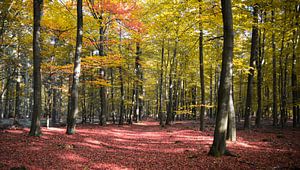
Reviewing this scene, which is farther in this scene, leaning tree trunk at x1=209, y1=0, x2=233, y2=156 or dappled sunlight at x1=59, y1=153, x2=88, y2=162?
leaning tree trunk at x1=209, y1=0, x2=233, y2=156

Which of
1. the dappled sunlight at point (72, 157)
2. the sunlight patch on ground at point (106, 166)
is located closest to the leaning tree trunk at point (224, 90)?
the sunlight patch on ground at point (106, 166)

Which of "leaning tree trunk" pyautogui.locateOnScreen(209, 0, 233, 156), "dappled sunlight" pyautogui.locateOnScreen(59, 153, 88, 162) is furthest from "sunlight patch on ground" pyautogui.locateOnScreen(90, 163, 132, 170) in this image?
"leaning tree trunk" pyautogui.locateOnScreen(209, 0, 233, 156)

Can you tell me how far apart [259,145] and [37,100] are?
12.3m

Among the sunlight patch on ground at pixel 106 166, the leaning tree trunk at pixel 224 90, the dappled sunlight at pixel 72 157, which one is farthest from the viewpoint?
the leaning tree trunk at pixel 224 90

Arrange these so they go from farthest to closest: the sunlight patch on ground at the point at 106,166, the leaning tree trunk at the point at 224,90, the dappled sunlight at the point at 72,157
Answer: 1. the leaning tree trunk at the point at 224,90
2. the dappled sunlight at the point at 72,157
3. the sunlight patch on ground at the point at 106,166

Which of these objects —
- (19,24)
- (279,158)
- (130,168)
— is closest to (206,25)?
(279,158)

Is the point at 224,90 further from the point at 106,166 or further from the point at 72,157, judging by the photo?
the point at 72,157

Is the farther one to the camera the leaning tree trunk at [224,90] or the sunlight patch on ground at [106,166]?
the leaning tree trunk at [224,90]

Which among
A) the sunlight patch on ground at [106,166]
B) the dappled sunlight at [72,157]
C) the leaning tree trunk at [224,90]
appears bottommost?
the sunlight patch on ground at [106,166]

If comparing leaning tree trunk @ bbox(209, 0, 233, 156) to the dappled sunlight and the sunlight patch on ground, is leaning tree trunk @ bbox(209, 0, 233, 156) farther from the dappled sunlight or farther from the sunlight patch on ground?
the dappled sunlight

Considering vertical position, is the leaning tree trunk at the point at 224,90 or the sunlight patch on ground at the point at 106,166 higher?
the leaning tree trunk at the point at 224,90

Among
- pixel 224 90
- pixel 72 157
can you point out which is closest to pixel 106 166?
pixel 72 157

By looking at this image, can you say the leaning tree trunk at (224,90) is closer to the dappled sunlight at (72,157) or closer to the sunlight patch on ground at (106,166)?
the sunlight patch on ground at (106,166)

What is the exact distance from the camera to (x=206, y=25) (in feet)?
49.0
